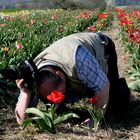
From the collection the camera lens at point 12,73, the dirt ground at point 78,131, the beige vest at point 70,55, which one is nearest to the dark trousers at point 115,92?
the dirt ground at point 78,131

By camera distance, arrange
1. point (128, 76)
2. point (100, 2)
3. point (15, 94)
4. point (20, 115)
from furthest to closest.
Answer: point (100, 2) < point (128, 76) < point (15, 94) < point (20, 115)

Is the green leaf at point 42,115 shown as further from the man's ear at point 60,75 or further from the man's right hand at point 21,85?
the man's ear at point 60,75

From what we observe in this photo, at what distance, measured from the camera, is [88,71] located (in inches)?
141

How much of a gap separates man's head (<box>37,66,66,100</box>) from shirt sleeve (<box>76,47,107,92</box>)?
155 millimetres

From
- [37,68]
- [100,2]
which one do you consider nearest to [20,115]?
[37,68]

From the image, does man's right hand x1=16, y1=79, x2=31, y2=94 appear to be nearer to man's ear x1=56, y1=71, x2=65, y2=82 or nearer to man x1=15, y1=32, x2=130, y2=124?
man x1=15, y1=32, x2=130, y2=124

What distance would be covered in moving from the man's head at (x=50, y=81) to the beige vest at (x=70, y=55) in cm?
8

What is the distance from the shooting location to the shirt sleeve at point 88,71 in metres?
3.58

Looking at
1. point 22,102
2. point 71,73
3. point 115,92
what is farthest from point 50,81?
point 115,92

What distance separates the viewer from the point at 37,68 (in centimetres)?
358

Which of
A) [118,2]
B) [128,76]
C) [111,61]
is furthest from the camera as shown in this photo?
[118,2]

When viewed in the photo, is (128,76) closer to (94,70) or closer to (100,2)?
(94,70)

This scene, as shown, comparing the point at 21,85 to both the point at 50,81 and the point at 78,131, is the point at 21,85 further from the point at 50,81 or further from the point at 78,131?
the point at 78,131

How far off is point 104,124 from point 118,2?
5407 centimetres
